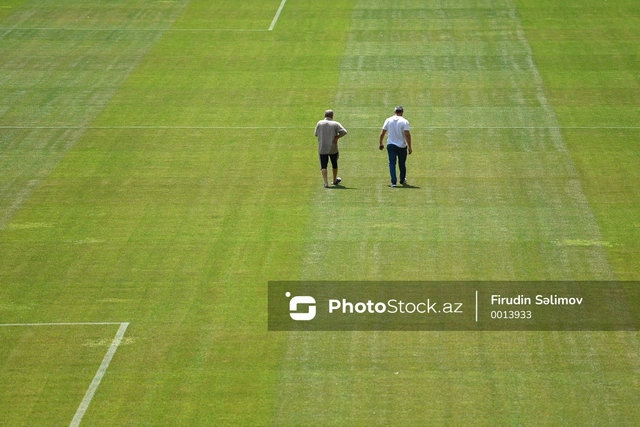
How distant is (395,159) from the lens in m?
24.6

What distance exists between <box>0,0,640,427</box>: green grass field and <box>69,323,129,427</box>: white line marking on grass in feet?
0.25

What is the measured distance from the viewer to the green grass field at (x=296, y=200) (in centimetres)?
1655

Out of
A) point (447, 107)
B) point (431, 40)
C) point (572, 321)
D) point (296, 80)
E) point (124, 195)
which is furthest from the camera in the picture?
point (431, 40)

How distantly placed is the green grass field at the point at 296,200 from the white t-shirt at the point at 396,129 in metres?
1.24

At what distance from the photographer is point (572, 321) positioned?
18.5m

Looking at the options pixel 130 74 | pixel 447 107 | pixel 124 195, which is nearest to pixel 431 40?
pixel 447 107

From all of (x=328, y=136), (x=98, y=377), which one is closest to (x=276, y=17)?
(x=328, y=136)

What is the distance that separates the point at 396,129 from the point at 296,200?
2.61 m

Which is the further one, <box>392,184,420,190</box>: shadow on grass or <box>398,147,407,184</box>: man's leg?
<box>392,184,420,190</box>: shadow on grass

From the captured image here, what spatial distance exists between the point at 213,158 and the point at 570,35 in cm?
1645

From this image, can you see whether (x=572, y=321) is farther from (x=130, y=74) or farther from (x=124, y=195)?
(x=130, y=74)

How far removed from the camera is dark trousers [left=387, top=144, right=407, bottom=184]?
24344mm
